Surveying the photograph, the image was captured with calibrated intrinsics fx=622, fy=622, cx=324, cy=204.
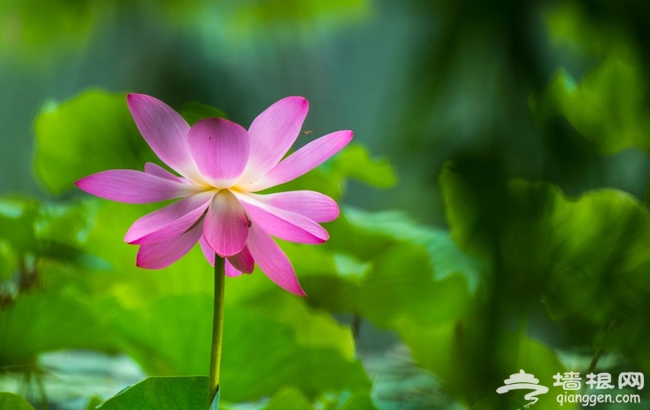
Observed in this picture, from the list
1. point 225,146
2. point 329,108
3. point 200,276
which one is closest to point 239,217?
point 225,146

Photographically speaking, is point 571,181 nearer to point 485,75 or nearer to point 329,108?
point 485,75
